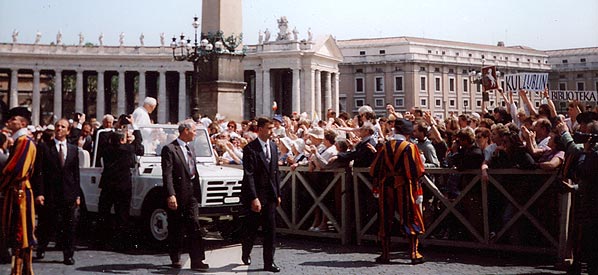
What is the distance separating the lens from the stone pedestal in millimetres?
17531

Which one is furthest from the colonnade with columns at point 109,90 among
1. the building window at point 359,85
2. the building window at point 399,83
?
the building window at point 399,83

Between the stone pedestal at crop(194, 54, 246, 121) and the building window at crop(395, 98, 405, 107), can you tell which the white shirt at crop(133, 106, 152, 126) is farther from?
the building window at crop(395, 98, 405, 107)

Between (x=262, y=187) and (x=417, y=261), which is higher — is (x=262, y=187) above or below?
above

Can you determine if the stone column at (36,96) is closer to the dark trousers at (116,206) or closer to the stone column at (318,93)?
the stone column at (318,93)

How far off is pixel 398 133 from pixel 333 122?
6024 mm

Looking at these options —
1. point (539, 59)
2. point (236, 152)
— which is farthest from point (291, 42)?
point (236, 152)

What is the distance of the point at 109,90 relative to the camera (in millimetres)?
85000

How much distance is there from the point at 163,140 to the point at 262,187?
3577mm

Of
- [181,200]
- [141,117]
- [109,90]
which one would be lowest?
[181,200]

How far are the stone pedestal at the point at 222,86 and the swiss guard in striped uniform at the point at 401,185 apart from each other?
31.0 ft

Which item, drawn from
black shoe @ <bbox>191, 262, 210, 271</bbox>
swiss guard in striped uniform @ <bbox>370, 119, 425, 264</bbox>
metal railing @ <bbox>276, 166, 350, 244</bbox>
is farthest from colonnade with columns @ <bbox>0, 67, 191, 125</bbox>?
swiss guard in striped uniform @ <bbox>370, 119, 425, 264</bbox>

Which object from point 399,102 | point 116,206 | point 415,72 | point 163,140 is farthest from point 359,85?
point 116,206

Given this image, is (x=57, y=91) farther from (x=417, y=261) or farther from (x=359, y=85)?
(x=417, y=261)

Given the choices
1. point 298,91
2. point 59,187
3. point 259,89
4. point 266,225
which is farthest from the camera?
point 259,89
